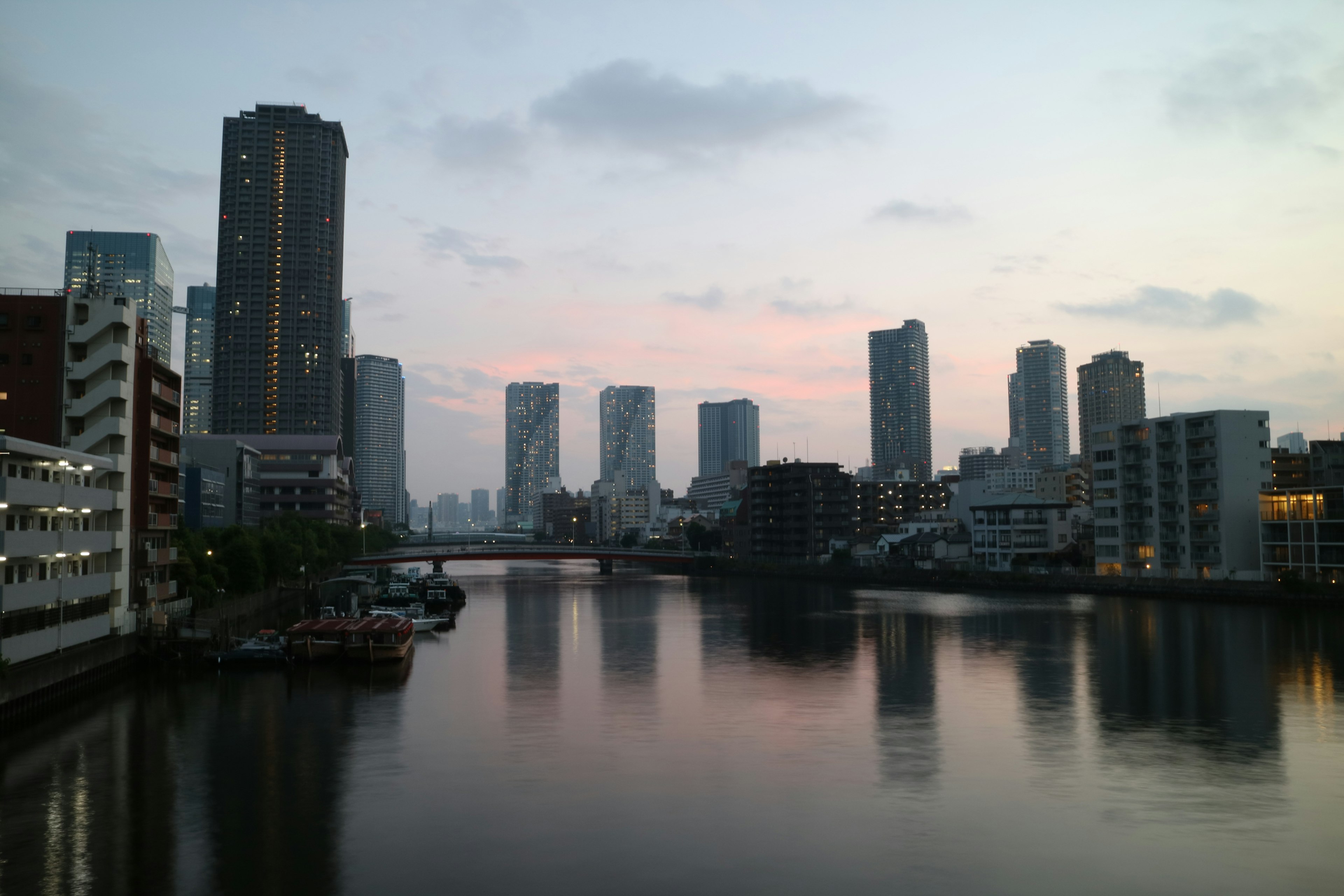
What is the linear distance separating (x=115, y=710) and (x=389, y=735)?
13.2 m

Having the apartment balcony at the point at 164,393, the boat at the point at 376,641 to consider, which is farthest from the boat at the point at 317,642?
the apartment balcony at the point at 164,393

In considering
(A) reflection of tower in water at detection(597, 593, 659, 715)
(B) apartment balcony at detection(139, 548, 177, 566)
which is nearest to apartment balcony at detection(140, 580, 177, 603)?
(B) apartment balcony at detection(139, 548, 177, 566)

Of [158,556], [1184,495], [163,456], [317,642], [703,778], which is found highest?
[163,456]

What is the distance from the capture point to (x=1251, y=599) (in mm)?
81750

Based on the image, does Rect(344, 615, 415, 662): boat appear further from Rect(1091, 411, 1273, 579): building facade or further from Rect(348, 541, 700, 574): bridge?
Rect(1091, 411, 1273, 579): building facade

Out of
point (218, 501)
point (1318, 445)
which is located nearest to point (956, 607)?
point (1318, 445)

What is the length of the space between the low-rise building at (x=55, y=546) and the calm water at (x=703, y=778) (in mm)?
3565

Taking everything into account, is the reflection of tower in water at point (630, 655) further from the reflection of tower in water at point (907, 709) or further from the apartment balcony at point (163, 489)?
the apartment balcony at point (163, 489)

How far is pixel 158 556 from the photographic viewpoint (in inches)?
2062

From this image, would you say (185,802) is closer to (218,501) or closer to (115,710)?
(115,710)

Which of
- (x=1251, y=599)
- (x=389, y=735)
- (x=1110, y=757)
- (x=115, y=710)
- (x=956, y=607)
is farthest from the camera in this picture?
(x=956, y=607)

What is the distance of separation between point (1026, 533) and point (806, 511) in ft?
167

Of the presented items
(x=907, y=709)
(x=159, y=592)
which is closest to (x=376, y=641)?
(x=159, y=592)

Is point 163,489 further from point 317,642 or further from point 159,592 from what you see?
point 317,642
